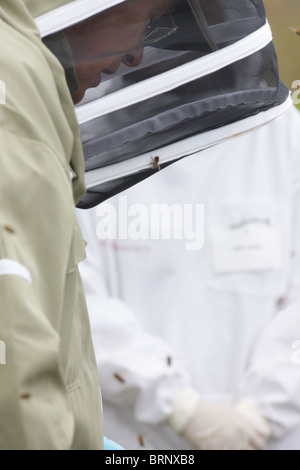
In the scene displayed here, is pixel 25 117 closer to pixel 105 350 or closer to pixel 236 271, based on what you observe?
pixel 105 350

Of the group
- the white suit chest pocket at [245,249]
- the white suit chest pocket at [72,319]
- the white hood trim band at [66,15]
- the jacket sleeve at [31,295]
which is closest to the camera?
the jacket sleeve at [31,295]

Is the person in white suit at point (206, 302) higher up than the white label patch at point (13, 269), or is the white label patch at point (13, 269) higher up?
the white label patch at point (13, 269)

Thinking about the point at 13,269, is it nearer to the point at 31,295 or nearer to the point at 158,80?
the point at 31,295

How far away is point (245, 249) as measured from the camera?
7.13 ft

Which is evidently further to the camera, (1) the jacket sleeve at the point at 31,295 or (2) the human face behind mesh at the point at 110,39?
(2) the human face behind mesh at the point at 110,39

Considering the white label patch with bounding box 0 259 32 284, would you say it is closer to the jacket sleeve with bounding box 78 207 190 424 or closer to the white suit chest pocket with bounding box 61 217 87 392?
the white suit chest pocket with bounding box 61 217 87 392

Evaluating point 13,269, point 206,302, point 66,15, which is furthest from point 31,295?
point 206,302

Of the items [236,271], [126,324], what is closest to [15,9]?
[126,324]

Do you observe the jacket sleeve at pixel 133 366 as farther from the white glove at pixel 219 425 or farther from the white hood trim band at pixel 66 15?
the white hood trim band at pixel 66 15

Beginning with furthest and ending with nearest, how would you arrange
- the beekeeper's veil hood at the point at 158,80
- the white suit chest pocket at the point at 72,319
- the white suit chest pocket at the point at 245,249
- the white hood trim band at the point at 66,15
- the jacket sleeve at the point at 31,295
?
1. the white suit chest pocket at the point at 245,249
2. the beekeeper's veil hood at the point at 158,80
3. the white hood trim band at the point at 66,15
4. the white suit chest pocket at the point at 72,319
5. the jacket sleeve at the point at 31,295

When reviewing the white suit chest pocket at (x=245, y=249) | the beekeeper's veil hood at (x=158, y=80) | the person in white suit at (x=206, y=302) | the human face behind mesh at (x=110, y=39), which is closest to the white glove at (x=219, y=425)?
the person in white suit at (x=206, y=302)

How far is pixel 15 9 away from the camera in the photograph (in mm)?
924

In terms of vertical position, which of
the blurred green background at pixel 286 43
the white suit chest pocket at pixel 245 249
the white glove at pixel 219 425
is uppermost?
the blurred green background at pixel 286 43

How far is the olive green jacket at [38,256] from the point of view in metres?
0.74
